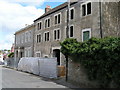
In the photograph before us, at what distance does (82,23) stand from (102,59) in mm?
11365

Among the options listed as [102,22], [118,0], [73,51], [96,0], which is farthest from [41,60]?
[118,0]

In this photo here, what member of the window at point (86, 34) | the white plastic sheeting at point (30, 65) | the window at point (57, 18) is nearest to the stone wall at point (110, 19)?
the window at point (86, 34)

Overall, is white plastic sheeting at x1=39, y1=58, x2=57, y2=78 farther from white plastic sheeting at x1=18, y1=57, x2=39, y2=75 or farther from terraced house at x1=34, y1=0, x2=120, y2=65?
terraced house at x1=34, y1=0, x2=120, y2=65

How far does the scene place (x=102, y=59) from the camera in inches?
384

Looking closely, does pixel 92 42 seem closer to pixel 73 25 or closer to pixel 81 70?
pixel 81 70

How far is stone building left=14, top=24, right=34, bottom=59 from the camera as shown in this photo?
1323 inches

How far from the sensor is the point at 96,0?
757 inches

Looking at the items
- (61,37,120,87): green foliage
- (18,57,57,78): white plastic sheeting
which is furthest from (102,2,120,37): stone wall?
(61,37,120,87): green foliage

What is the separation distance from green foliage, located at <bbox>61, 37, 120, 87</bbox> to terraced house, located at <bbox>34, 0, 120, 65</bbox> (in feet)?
23.7

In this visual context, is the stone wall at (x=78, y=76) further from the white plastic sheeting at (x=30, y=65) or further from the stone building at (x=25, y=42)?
the stone building at (x=25, y=42)

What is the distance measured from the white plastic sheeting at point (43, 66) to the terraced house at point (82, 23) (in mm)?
3939

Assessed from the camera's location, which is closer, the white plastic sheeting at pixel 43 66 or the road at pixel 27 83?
the road at pixel 27 83

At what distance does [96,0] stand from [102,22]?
9.29 feet

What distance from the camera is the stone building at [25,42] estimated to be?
3359cm
